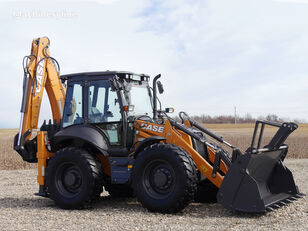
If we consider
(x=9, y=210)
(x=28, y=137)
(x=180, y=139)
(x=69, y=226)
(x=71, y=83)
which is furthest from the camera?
(x=28, y=137)

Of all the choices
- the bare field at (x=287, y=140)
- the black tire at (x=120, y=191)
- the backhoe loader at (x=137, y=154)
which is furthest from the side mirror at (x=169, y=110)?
the bare field at (x=287, y=140)

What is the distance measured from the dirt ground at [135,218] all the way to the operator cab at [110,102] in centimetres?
147

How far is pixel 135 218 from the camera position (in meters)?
7.01

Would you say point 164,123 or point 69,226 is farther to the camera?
point 164,123

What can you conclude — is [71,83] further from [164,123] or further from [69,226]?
[69,226]

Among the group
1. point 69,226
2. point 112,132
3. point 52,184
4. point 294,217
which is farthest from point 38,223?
point 294,217

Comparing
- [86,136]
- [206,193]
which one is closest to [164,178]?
[206,193]

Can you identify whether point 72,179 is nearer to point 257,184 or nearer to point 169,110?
point 169,110

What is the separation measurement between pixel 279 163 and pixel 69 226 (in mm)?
4007

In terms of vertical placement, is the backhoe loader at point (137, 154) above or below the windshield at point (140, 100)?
below

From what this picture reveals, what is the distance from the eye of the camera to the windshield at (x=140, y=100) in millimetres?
8508

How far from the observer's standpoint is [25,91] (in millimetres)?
9859

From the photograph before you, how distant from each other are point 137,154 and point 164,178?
0.85 meters

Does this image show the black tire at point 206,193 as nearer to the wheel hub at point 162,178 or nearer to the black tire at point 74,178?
the wheel hub at point 162,178
